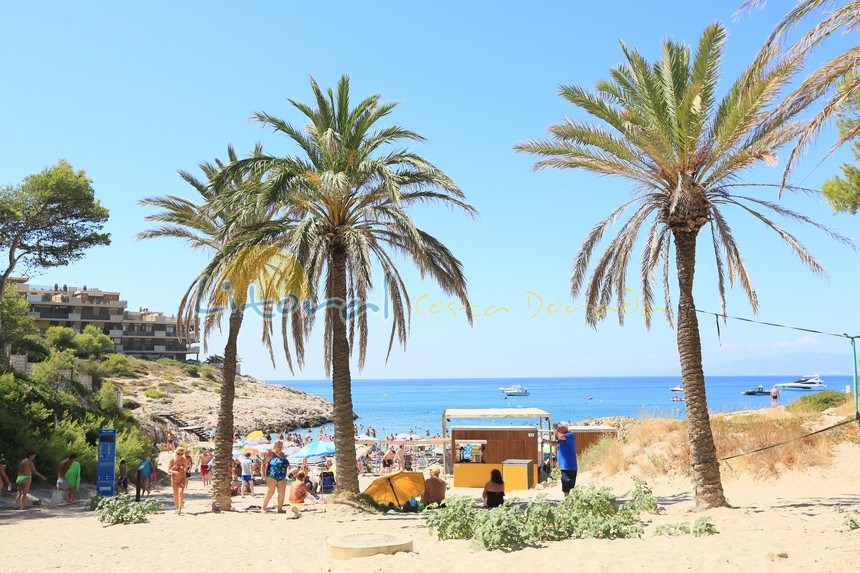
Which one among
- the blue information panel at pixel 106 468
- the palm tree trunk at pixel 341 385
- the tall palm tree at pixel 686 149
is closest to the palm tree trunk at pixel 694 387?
Result: the tall palm tree at pixel 686 149

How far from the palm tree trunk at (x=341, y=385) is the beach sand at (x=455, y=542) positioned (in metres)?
0.75

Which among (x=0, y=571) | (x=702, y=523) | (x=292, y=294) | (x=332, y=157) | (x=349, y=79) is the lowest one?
(x=0, y=571)

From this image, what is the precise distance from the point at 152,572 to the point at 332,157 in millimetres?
8787

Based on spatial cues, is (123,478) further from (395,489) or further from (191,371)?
(191,371)

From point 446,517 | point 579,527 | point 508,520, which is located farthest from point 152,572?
point 579,527

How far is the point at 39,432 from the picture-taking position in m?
18.8

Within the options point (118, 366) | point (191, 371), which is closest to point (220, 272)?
point (118, 366)

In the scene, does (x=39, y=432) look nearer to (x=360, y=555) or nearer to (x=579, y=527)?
(x=360, y=555)

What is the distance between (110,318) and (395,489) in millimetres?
85891

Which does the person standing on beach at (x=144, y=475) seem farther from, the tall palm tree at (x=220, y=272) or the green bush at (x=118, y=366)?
the green bush at (x=118, y=366)

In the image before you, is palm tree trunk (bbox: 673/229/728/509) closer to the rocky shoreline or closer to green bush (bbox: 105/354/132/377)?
the rocky shoreline

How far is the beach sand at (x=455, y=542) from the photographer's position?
7129mm

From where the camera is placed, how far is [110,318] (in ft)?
293

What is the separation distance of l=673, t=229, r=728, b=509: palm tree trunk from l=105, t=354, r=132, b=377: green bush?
60808mm
